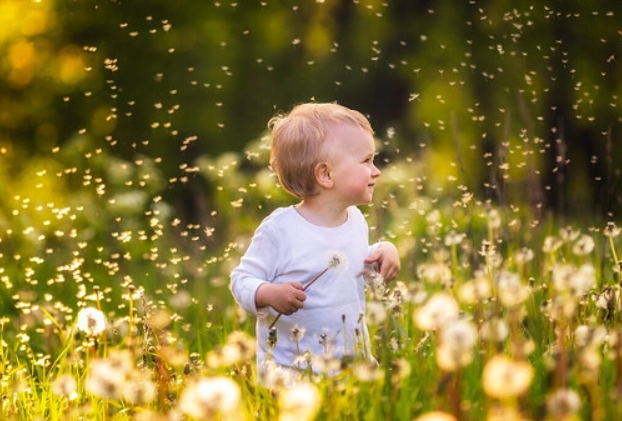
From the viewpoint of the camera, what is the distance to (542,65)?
37.1 feet

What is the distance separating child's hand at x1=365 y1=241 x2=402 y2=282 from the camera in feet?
9.52

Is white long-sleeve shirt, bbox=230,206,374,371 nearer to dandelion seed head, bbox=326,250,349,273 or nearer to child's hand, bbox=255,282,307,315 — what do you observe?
dandelion seed head, bbox=326,250,349,273

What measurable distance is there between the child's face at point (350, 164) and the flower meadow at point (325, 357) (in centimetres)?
23

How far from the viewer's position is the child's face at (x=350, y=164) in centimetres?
291

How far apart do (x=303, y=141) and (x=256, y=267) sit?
1.31ft

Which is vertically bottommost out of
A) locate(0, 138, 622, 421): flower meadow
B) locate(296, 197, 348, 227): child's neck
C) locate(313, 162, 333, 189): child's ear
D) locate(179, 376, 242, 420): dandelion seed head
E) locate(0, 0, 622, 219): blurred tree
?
locate(0, 0, 622, 219): blurred tree

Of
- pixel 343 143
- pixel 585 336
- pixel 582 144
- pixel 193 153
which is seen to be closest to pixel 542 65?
pixel 582 144

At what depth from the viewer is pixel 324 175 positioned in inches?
115

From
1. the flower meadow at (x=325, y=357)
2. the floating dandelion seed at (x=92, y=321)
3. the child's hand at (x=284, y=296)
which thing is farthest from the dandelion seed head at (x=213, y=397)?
the child's hand at (x=284, y=296)

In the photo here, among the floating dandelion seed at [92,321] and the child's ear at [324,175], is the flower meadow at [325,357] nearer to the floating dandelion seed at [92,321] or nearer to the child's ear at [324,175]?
the floating dandelion seed at [92,321]

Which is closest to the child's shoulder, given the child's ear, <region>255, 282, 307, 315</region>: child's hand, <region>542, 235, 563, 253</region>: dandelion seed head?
the child's ear

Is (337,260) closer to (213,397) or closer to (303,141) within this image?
(303,141)

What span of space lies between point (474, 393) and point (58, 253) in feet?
12.8

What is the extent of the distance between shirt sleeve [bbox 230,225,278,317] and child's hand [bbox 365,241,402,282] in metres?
0.30
